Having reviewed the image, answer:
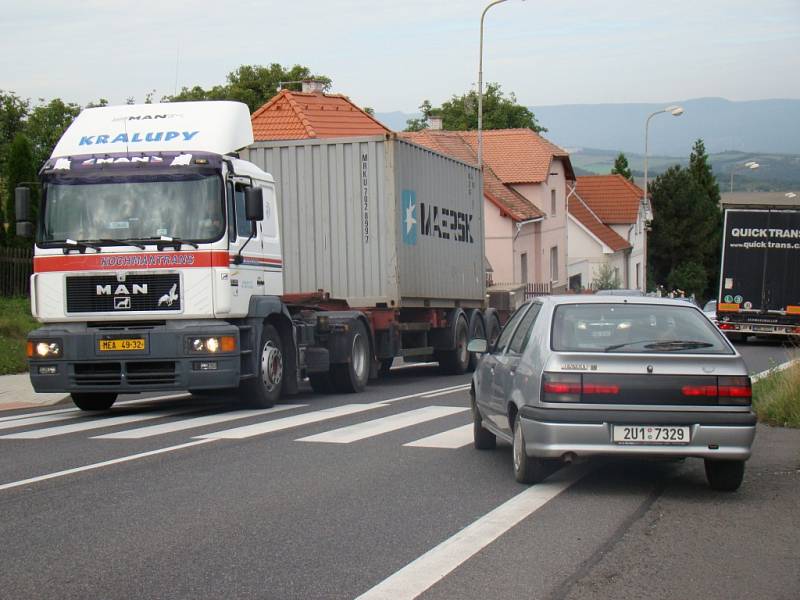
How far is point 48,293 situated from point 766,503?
8795 mm

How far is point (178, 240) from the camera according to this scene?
13750 mm

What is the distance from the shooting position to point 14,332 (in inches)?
1012

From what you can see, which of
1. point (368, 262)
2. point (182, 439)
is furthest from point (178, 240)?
point (368, 262)

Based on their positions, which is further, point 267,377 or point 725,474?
point 267,377

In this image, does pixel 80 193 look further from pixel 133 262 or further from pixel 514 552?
pixel 514 552

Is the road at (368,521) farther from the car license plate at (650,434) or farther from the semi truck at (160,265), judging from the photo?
the semi truck at (160,265)

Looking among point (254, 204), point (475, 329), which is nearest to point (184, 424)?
point (254, 204)

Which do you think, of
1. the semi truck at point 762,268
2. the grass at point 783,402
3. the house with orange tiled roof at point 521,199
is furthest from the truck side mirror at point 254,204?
the house with orange tiled roof at point 521,199

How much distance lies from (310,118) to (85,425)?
26442mm

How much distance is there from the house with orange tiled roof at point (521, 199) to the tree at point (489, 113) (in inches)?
963

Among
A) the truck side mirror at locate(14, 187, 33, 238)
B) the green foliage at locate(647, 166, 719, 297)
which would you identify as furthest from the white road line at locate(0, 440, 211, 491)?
the green foliage at locate(647, 166, 719, 297)

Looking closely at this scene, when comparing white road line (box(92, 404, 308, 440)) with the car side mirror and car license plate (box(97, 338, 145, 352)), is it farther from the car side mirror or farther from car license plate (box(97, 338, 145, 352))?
the car side mirror

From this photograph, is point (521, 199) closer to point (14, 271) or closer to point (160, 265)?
point (14, 271)

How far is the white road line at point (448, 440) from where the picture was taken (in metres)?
11.4
